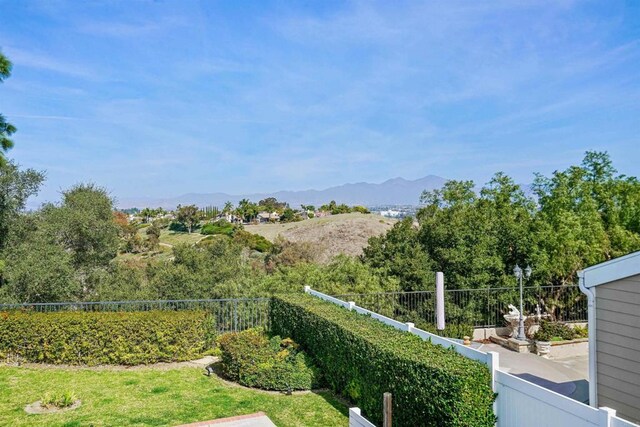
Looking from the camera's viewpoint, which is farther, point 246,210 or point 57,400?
point 246,210

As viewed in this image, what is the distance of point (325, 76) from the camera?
21.2 metres

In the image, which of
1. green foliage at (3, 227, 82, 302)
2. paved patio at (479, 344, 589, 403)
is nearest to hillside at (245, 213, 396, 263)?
green foliage at (3, 227, 82, 302)

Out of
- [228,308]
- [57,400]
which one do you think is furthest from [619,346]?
[228,308]

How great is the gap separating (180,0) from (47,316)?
9552 millimetres

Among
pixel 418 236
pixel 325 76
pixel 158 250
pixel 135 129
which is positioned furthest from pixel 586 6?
pixel 158 250

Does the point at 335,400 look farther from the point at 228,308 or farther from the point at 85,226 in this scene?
the point at 85,226

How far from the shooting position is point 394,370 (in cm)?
570

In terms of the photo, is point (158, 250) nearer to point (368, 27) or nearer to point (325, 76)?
point (325, 76)

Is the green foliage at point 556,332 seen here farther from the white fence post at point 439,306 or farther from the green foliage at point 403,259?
the green foliage at point 403,259

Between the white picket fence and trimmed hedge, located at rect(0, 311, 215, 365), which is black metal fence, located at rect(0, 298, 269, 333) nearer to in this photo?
trimmed hedge, located at rect(0, 311, 215, 365)

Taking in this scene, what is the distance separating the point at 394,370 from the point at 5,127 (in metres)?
10.5

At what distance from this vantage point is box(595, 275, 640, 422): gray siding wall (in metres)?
4.80

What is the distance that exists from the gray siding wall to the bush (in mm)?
4694

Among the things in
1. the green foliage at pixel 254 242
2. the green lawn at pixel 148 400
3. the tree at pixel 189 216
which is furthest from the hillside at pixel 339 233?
the tree at pixel 189 216
